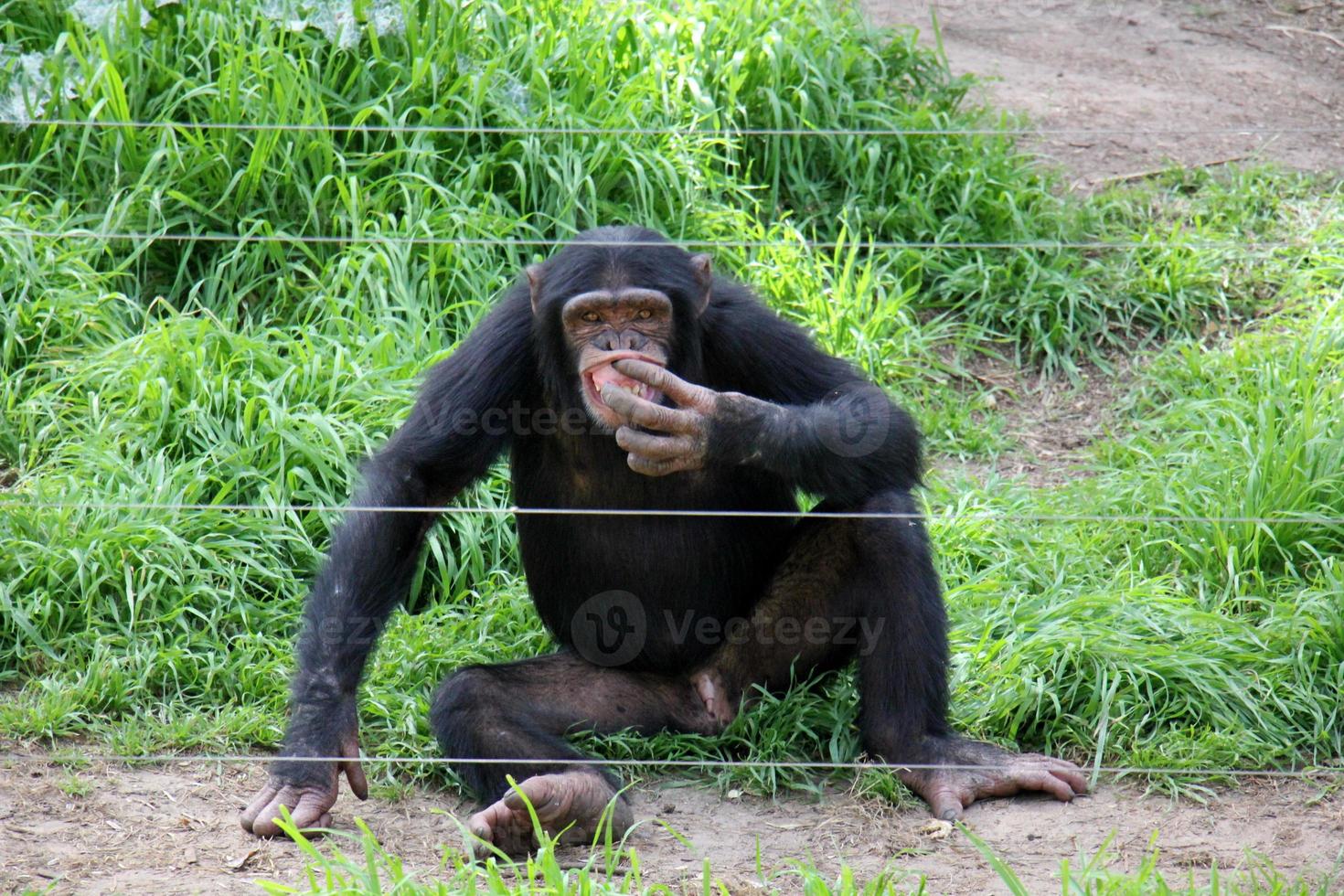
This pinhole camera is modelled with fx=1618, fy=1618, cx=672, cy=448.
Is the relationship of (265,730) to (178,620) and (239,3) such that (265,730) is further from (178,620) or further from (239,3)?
(239,3)

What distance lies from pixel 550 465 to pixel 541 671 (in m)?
0.67

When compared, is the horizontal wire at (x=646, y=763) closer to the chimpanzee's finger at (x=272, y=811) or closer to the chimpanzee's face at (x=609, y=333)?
the chimpanzee's finger at (x=272, y=811)

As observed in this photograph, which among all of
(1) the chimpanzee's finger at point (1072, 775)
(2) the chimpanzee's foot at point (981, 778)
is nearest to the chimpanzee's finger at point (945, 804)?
(2) the chimpanzee's foot at point (981, 778)

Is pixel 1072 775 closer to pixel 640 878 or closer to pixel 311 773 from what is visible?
pixel 640 878

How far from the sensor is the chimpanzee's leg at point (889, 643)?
191 inches

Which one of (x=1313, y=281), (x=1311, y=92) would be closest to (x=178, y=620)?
(x=1313, y=281)

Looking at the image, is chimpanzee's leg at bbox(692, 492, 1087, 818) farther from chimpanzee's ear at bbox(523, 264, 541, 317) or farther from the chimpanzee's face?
chimpanzee's ear at bbox(523, 264, 541, 317)

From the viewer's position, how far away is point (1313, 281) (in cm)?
763

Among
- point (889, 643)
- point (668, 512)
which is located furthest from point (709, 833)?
point (668, 512)

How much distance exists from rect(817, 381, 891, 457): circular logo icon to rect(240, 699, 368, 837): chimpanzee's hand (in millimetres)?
1616

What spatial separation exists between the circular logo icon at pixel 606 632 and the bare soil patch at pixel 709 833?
48 cm

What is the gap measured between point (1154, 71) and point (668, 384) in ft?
20.4

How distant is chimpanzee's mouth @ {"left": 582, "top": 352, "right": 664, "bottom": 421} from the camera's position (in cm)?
464

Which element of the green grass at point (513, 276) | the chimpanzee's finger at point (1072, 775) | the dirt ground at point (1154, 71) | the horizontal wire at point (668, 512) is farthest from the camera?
the dirt ground at point (1154, 71)
